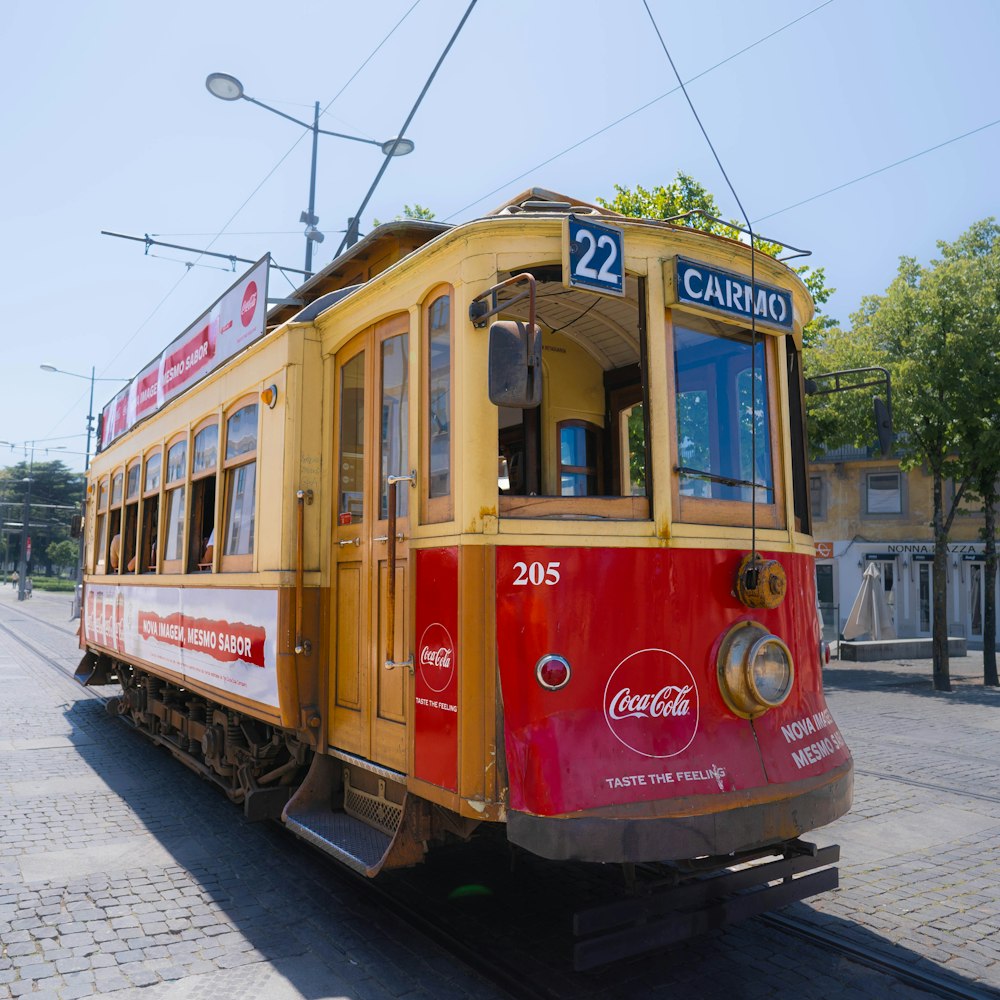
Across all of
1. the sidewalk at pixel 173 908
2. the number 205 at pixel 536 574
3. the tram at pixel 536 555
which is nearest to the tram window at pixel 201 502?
the tram at pixel 536 555

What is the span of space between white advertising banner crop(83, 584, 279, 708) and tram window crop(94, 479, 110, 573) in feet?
3.50

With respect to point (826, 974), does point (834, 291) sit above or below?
above

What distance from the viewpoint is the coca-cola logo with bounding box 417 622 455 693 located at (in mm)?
3799

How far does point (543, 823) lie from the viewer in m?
3.36

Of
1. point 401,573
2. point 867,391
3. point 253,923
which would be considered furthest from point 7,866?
point 867,391

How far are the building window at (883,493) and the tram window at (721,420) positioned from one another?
88.1 ft

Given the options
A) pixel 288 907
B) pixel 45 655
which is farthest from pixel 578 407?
pixel 45 655

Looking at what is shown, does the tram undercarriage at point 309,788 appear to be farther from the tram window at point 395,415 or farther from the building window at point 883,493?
the building window at point 883,493

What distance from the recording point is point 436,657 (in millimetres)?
3895

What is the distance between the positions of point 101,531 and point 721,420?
870 centimetres

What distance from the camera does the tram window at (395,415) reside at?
14.5ft

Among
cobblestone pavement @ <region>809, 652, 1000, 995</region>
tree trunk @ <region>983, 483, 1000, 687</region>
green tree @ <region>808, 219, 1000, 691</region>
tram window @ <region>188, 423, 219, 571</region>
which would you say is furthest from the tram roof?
tree trunk @ <region>983, 483, 1000, 687</region>

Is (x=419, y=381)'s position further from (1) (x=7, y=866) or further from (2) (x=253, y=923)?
(1) (x=7, y=866)

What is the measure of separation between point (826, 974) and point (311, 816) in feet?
8.44
